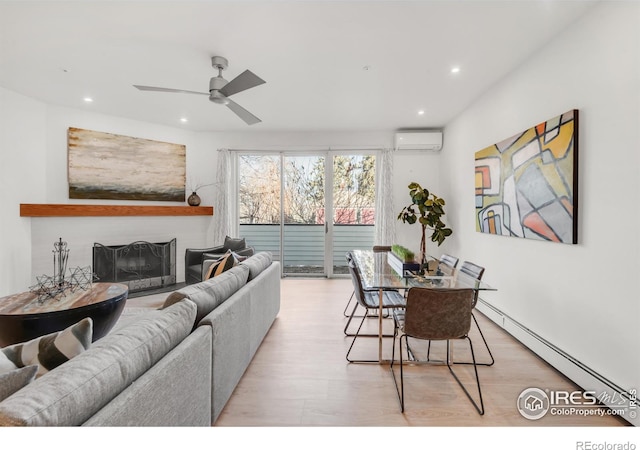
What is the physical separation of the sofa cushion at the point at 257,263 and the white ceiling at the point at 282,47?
6.13 ft

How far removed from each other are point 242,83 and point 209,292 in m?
1.68

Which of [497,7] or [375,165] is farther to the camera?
[375,165]

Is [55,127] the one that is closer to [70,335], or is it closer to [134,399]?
[70,335]

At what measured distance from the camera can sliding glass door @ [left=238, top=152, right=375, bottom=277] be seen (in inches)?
197

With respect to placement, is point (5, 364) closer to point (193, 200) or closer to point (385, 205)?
point (193, 200)

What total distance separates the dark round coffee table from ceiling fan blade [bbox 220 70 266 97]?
199 cm

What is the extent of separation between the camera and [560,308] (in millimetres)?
2154

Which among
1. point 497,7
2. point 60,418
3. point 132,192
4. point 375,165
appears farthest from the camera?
point 375,165

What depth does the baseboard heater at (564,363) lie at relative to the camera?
1703 millimetres

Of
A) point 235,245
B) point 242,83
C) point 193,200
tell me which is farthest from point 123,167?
point 242,83

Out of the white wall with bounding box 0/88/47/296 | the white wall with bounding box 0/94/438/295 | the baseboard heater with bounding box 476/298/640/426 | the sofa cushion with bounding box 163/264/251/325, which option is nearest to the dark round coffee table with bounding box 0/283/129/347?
the sofa cushion with bounding box 163/264/251/325

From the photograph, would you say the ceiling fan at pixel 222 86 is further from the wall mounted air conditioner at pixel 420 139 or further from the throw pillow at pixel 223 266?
the wall mounted air conditioner at pixel 420 139

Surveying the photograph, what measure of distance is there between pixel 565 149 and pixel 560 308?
1199 mm
